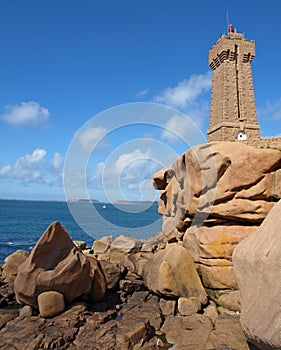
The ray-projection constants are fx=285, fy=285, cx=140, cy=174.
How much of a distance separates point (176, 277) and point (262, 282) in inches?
233

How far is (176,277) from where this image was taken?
1227 cm

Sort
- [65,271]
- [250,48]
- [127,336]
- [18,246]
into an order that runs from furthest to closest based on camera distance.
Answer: [18,246] < [250,48] < [65,271] < [127,336]

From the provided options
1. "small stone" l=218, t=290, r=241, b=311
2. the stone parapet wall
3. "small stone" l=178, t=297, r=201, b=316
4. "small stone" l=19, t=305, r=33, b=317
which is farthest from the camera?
the stone parapet wall

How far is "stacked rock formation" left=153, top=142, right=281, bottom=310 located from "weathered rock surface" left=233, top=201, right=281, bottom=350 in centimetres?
504

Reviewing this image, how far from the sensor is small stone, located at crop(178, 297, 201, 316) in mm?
11211

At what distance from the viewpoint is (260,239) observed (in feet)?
24.9

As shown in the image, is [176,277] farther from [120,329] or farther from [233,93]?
[233,93]

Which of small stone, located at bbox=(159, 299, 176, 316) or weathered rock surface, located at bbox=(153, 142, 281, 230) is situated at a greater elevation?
weathered rock surface, located at bbox=(153, 142, 281, 230)

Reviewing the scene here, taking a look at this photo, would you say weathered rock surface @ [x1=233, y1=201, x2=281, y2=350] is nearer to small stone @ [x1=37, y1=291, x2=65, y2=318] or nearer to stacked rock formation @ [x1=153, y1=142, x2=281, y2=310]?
stacked rock formation @ [x1=153, y1=142, x2=281, y2=310]

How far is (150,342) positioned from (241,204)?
23.5ft

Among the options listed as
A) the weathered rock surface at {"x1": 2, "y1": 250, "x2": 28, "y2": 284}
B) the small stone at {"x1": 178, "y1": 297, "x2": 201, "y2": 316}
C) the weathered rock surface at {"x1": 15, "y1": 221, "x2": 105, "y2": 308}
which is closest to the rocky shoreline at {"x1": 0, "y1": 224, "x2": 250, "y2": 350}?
the small stone at {"x1": 178, "y1": 297, "x2": 201, "y2": 316}

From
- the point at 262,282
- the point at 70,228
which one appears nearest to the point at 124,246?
the point at 262,282

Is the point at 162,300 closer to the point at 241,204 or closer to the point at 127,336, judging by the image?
the point at 127,336

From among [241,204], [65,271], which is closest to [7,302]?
[65,271]
